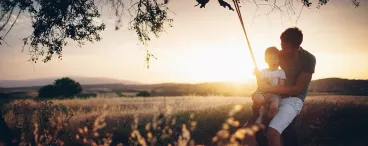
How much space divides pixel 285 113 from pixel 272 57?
0.99m

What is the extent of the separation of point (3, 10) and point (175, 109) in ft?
26.1

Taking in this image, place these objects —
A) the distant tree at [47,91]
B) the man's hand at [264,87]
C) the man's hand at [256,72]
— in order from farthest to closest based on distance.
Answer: the distant tree at [47,91], the man's hand at [256,72], the man's hand at [264,87]

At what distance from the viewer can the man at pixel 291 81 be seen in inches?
167

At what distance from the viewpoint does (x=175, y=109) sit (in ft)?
43.1

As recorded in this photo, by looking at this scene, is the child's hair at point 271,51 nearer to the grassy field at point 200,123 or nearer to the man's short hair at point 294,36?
the man's short hair at point 294,36

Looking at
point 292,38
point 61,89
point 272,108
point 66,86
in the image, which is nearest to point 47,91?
point 61,89

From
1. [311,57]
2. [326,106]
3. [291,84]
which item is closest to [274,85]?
[291,84]

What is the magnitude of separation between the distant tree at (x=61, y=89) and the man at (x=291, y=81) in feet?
209

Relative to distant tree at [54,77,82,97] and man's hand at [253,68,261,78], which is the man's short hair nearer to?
man's hand at [253,68,261,78]

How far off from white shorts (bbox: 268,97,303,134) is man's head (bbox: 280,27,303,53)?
0.84m

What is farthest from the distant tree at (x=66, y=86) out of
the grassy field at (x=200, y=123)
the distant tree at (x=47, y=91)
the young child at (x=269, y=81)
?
the young child at (x=269, y=81)

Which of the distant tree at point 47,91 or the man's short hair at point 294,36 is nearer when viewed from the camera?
the man's short hair at point 294,36

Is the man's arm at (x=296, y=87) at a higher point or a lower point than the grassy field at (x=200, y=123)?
higher

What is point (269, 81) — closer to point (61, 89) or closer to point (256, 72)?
point (256, 72)
